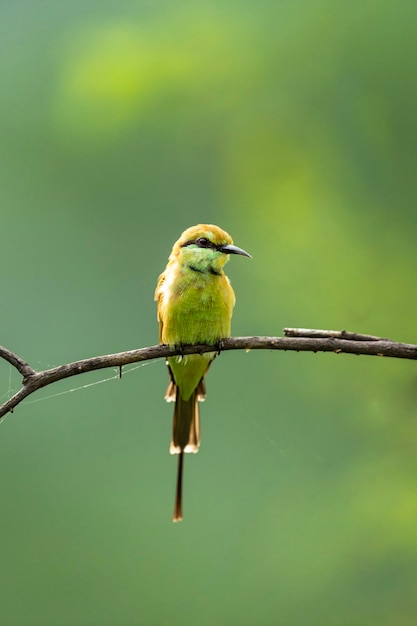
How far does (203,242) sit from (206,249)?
0.03 metres

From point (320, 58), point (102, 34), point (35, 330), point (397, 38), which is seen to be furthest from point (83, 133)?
point (397, 38)

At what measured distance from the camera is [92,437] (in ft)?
12.6

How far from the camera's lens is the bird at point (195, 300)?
2.46m

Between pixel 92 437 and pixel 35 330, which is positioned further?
pixel 92 437

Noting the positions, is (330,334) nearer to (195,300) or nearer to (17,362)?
(17,362)

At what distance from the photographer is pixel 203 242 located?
8.21ft

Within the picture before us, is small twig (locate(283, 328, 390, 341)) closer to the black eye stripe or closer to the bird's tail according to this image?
the black eye stripe

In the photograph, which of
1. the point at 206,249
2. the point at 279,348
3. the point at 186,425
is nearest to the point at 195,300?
the point at 206,249

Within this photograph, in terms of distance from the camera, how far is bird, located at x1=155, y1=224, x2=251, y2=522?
2.46 m

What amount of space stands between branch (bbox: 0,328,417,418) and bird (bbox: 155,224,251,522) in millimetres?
586

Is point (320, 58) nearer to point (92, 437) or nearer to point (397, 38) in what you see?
point (397, 38)

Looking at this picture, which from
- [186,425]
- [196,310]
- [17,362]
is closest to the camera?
[17,362]

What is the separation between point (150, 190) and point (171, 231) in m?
0.35

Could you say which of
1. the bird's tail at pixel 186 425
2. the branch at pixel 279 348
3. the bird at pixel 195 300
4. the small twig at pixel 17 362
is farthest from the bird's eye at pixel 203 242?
the small twig at pixel 17 362
